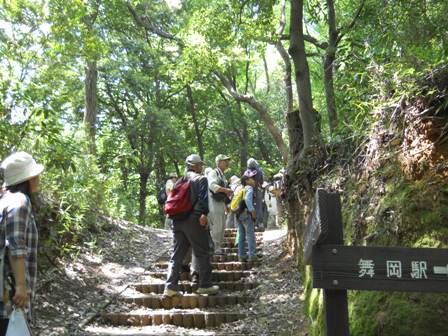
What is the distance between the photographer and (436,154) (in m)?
4.40

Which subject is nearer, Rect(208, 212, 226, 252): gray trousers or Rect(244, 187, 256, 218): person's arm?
Rect(208, 212, 226, 252): gray trousers

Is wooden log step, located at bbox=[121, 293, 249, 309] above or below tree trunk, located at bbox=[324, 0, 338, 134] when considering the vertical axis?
below

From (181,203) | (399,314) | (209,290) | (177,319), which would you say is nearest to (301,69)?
(181,203)

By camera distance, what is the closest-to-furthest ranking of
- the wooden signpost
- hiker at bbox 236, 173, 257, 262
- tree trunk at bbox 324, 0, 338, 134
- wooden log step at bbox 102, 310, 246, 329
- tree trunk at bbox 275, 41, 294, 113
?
the wooden signpost
wooden log step at bbox 102, 310, 246, 329
tree trunk at bbox 324, 0, 338, 134
hiker at bbox 236, 173, 257, 262
tree trunk at bbox 275, 41, 294, 113

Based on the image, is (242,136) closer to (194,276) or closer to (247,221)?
(247,221)

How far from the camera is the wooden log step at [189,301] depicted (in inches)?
274

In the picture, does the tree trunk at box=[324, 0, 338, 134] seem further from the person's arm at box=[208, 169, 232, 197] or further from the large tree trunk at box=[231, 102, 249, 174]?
the large tree trunk at box=[231, 102, 249, 174]

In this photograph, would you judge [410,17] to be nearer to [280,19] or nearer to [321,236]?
[321,236]

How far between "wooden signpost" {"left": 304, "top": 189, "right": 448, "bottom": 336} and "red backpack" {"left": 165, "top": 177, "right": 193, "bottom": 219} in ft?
13.5

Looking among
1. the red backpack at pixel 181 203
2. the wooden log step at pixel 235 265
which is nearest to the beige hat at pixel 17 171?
the red backpack at pixel 181 203

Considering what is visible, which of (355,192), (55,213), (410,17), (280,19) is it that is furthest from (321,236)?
(280,19)

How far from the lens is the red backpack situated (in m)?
6.99

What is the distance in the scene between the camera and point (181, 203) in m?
7.00

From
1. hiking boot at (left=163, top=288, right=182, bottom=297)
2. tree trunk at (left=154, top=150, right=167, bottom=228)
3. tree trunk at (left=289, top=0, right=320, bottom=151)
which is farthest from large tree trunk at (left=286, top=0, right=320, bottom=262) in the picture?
tree trunk at (left=154, top=150, right=167, bottom=228)
